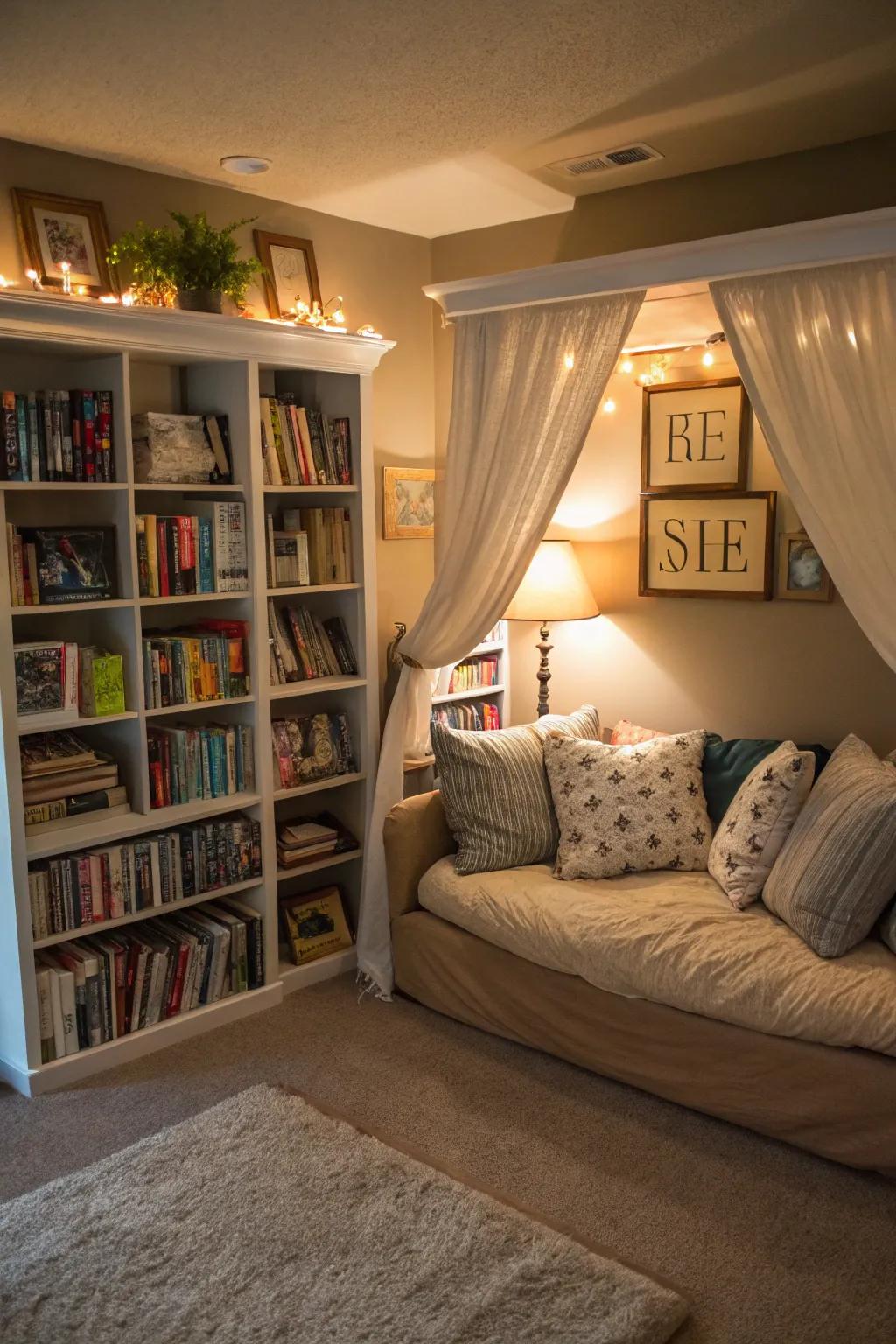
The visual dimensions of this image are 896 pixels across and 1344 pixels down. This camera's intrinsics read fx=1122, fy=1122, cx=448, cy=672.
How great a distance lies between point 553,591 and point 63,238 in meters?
1.91

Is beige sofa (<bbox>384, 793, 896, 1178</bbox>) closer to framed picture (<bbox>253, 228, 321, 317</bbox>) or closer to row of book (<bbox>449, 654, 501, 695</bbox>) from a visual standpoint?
row of book (<bbox>449, 654, 501, 695</bbox>)

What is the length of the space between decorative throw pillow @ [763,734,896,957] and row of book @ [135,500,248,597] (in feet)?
6.11

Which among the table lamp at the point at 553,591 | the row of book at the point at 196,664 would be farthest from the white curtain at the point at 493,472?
the row of book at the point at 196,664

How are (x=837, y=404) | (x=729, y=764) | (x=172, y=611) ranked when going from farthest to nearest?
(x=172, y=611)
(x=729, y=764)
(x=837, y=404)

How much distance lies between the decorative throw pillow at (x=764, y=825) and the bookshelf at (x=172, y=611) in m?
1.34

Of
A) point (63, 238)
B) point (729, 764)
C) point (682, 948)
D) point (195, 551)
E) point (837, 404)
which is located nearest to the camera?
point (837, 404)

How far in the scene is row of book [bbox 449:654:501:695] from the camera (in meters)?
4.32

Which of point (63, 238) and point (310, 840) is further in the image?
point (310, 840)

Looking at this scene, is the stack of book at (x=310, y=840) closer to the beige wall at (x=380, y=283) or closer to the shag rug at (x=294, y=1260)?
the beige wall at (x=380, y=283)

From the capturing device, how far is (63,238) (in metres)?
3.23

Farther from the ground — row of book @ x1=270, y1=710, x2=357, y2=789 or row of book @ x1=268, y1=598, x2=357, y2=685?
row of book @ x1=268, y1=598, x2=357, y2=685

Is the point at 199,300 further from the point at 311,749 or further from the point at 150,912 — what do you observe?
the point at 150,912

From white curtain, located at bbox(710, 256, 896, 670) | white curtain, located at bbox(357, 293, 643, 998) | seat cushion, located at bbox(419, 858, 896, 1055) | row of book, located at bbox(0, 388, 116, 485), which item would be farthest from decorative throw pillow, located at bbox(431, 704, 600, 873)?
row of book, located at bbox(0, 388, 116, 485)

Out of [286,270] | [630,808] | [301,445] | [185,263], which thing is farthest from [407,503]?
[630,808]
